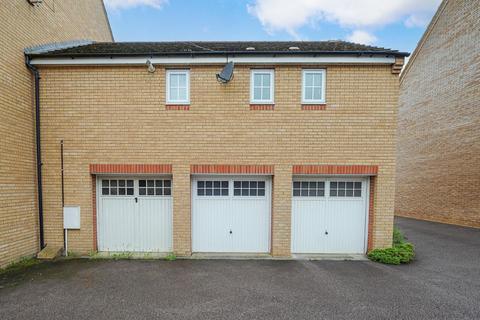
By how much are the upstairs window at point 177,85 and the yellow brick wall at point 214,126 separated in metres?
0.18

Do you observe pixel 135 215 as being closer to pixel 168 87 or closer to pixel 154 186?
pixel 154 186

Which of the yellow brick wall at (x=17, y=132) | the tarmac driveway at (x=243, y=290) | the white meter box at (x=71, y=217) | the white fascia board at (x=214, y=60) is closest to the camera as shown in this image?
the tarmac driveway at (x=243, y=290)

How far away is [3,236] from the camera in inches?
207

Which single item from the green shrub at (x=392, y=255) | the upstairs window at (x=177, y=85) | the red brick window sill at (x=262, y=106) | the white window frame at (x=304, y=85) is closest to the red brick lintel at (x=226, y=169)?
the red brick window sill at (x=262, y=106)

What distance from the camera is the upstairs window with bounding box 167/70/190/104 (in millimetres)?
6137

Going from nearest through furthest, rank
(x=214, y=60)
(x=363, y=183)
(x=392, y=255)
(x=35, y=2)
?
1. (x=392, y=255)
2. (x=214, y=60)
3. (x=35, y=2)
4. (x=363, y=183)

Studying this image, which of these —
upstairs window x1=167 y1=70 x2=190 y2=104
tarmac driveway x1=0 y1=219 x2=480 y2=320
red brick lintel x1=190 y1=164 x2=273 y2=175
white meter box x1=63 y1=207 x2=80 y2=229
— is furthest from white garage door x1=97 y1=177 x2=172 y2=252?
upstairs window x1=167 y1=70 x2=190 y2=104

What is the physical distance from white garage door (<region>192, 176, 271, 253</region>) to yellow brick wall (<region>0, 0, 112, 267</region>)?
424cm

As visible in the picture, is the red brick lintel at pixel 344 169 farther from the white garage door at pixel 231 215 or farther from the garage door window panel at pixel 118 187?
the garage door window panel at pixel 118 187

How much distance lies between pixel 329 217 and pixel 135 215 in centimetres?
548

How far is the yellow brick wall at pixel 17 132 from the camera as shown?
17.4 ft

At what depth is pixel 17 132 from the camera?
561cm

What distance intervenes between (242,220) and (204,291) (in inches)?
89.3

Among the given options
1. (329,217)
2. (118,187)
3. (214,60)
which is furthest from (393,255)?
(118,187)
